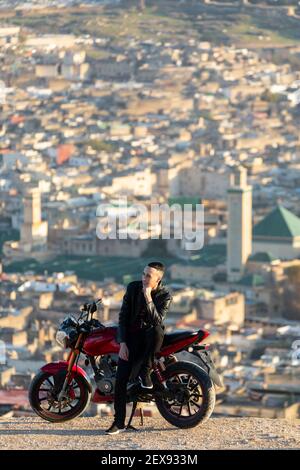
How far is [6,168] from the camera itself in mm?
45250

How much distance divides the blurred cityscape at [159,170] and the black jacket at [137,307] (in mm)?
7871

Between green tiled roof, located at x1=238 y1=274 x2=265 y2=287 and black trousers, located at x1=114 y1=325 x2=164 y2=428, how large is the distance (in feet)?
79.7

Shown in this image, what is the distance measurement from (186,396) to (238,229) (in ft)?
90.5

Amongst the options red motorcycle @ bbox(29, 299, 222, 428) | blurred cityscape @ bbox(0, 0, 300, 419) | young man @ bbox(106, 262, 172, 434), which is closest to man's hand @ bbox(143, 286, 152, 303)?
young man @ bbox(106, 262, 172, 434)

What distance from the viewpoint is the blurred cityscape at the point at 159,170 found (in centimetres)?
2459

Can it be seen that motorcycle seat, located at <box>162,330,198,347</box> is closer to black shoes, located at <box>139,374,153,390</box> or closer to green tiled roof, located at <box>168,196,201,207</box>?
black shoes, located at <box>139,374,153,390</box>

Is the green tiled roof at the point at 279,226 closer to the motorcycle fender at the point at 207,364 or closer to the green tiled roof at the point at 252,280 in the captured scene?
the green tiled roof at the point at 252,280

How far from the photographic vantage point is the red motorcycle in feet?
21.4

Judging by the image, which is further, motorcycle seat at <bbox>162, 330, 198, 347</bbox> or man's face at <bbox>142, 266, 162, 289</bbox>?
motorcycle seat at <bbox>162, 330, 198, 347</bbox>

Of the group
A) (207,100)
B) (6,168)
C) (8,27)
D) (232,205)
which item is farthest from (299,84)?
(232,205)

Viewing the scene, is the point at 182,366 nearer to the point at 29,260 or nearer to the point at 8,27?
the point at 29,260

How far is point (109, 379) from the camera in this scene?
6602 mm

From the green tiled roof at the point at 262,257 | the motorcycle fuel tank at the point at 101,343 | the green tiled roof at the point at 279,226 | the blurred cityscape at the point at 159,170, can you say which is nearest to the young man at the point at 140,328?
the motorcycle fuel tank at the point at 101,343

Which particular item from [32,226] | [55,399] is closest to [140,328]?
[55,399]
